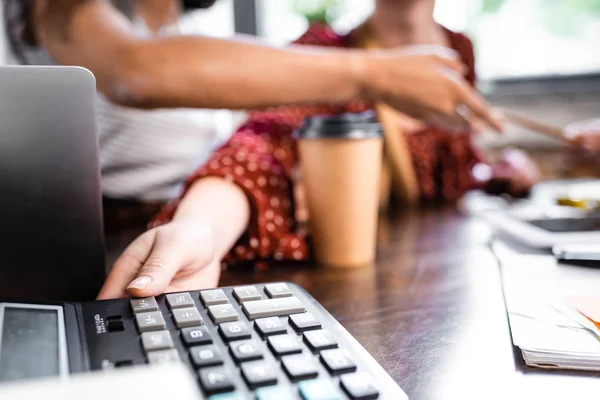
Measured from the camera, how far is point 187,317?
30cm

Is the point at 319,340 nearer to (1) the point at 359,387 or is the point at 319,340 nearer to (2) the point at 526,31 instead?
(1) the point at 359,387

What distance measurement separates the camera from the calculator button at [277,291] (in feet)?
1.12

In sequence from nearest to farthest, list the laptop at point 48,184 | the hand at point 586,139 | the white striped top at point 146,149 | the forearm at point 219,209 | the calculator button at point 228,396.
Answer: the calculator button at point 228,396, the laptop at point 48,184, the forearm at point 219,209, the white striped top at point 146,149, the hand at point 586,139

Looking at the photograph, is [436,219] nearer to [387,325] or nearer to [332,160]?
[332,160]

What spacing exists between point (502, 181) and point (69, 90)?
0.87 meters

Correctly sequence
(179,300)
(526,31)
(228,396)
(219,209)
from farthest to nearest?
(526,31), (219,209), (179,300), (228,396)

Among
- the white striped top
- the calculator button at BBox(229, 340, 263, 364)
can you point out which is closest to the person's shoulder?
the white striped top

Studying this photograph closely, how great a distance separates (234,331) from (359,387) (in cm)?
8

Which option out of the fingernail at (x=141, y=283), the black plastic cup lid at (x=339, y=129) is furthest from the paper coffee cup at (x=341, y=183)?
the fingernail at (x=141, y=283)

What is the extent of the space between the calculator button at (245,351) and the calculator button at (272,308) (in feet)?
0.13

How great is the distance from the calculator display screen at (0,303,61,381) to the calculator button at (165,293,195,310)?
0.20ft

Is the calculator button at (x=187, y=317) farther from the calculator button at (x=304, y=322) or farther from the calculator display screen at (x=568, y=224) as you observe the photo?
the calculator display screen at (x=568, y=224)

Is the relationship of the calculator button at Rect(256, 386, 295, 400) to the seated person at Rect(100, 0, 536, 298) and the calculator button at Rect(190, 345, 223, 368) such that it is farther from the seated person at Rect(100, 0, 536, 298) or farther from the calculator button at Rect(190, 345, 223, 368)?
the seated person at Rect(100, 0, 536, 298)

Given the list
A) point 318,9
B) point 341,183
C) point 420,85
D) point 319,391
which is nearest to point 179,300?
point 319,391
